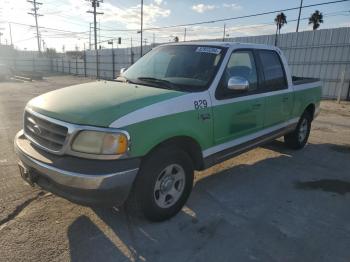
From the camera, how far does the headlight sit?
111 inches

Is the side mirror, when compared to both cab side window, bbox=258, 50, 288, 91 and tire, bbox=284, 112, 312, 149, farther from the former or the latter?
tire, bbox=284, 112, 312, 149

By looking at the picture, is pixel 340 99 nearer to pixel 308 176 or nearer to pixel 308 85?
pixel 308 85

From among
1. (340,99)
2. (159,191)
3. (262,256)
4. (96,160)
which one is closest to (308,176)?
(262,256)

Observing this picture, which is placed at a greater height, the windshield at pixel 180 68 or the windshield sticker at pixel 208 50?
the windshield sticker at pixel 208 50

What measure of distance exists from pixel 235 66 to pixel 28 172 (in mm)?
2830

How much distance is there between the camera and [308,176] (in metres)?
5.11

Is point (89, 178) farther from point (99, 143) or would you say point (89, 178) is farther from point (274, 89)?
point (274, 89)

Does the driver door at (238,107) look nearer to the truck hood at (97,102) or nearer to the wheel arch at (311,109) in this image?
the truck hood at (97,102)

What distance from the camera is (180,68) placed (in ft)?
13.5

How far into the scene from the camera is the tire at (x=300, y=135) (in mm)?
6348

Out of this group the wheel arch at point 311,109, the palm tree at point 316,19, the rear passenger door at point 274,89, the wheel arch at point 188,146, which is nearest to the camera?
the wheel arch at point 188,146

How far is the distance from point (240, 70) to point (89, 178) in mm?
2622

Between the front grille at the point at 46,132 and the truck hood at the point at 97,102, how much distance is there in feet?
0.29

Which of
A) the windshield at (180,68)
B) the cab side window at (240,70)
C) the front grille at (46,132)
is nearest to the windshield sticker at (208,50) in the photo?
the windshield at (180,68)
